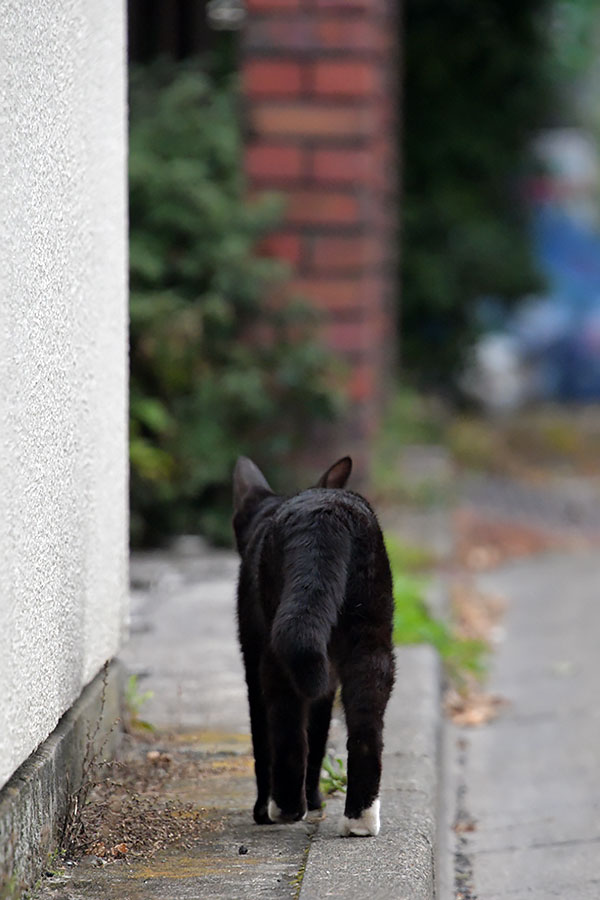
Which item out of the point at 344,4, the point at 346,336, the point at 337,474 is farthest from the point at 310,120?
the point at 337,474

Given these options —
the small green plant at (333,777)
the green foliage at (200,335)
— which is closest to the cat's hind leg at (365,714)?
the small green plant at (333,777)

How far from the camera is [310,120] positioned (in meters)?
6.89

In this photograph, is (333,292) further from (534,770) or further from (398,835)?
(398,835)

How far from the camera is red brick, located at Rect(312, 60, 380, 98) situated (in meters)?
6.83

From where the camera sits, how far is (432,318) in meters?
13.3

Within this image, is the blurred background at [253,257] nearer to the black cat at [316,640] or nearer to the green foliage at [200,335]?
the green foliage at [200,335]

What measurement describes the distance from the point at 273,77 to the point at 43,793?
486cm

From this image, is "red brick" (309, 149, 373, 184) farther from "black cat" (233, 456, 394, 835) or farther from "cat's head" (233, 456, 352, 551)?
"black cat" (233, 456, 394, 835)

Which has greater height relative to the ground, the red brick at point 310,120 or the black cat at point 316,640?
the red brick at point 310,120

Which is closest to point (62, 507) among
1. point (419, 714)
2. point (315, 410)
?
point (419, 714)

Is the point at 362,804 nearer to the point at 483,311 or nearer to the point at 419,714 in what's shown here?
the point at 419,714

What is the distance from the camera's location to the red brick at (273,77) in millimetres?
6855

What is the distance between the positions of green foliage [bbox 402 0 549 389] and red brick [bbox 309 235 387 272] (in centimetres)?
588

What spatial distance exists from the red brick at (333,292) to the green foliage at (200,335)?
9.9 inches
